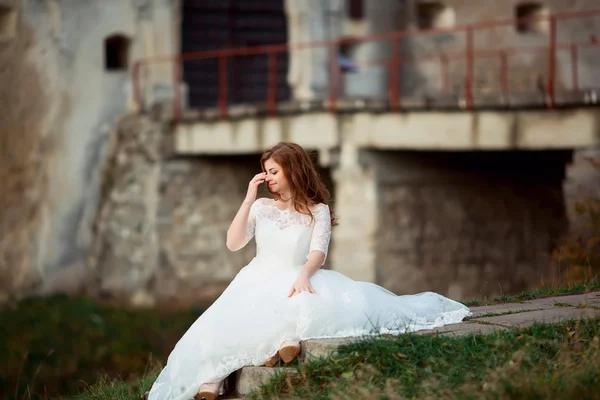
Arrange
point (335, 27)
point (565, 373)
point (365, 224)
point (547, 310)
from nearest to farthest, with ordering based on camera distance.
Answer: point (565, 373) < point (547, 310) < point (365, 224) < point (335, 27)

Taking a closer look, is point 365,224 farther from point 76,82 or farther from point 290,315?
point 290,315

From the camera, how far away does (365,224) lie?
473 inches

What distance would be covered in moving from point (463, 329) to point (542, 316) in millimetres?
478

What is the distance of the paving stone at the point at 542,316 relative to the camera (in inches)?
194

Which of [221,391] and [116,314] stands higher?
[221,391]

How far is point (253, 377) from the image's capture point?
4.64 m

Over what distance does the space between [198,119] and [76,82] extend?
229 centimetres

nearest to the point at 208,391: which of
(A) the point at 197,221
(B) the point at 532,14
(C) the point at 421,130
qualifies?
(C) the point at 421,130

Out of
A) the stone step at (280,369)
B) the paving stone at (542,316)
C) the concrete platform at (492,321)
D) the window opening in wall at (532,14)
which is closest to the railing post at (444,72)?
the window opening in wall at (532,14)

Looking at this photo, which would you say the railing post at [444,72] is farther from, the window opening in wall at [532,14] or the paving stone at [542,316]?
the paving stone at [542,316]

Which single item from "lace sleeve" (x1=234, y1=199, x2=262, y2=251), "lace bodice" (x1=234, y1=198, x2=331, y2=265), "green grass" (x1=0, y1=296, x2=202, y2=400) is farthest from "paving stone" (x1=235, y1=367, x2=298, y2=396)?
"green grass" (x1=0, y1=296, x2=202, y2=400)

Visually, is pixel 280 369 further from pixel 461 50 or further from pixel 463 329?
pixel 461 50

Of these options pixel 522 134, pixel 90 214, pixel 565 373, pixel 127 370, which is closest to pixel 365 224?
pixel 522 134

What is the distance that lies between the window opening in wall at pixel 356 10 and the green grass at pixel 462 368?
12763 mm
